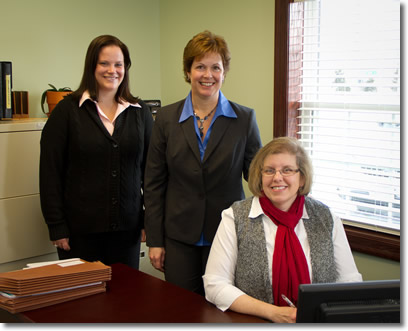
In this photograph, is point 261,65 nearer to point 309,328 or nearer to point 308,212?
point 308,212

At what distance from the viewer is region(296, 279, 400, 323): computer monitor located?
115 cm

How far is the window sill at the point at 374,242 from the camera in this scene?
2812mm

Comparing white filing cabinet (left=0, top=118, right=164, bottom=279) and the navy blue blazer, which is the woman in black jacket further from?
white filing cabinet (left=0, top=118, right=164, bottom=279)

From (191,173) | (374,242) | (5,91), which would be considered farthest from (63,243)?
(374,242)

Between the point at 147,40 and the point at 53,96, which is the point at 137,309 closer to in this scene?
the point at 53,96

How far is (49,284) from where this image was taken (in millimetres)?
1677

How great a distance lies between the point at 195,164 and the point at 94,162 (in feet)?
1.89

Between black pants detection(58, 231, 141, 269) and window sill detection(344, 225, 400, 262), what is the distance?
1.27m

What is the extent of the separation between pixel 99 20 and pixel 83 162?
1756 millimetres

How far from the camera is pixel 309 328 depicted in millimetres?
865

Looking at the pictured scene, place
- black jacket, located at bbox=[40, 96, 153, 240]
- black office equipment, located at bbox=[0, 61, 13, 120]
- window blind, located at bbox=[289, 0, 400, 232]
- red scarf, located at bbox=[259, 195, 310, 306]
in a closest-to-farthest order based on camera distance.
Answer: red scarf, located at bbox=[259, 195, 310, 306]
black jacket, located at bbox=[40, 96, 153, 240]
window blind, located at bbox=[289, 0, 400, 232]
black office equipment, located at bbox=[0, 61, 13, 120]

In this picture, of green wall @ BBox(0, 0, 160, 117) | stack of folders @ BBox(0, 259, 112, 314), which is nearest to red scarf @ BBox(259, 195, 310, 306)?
stack of folders @ BBox(0, 259, 112, 314)

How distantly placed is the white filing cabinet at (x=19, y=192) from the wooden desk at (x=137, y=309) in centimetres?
137

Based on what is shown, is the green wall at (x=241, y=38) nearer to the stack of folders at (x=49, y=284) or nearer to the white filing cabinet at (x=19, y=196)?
the white filing cabinet at (x=19, y=196)
